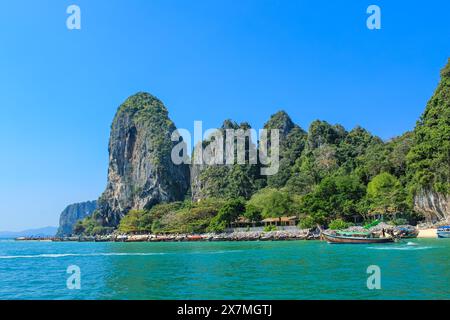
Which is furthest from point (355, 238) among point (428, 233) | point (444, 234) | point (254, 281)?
point (254, 281)

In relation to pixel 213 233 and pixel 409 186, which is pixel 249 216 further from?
pixel 409 186

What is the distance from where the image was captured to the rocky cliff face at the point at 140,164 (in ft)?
407

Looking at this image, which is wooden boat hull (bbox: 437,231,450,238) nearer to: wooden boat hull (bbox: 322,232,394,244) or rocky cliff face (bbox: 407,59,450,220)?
rocky cliff face (bbox: 407,59,450,220)

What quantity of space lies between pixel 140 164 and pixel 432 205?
3856 inches

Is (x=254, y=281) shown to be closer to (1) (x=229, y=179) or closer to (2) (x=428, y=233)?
(2) (x=428, y=233)

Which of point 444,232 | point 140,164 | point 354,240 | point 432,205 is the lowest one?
point 354,240

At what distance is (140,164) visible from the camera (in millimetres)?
134125

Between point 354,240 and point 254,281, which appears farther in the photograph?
point 354,240

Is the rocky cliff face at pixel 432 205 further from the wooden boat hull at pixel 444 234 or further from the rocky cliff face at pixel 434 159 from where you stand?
the wooden boat hull at pixel 444 234

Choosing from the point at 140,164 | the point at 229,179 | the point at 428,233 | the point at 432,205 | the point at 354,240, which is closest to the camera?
the point at 354,240

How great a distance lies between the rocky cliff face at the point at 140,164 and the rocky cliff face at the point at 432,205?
80040mm

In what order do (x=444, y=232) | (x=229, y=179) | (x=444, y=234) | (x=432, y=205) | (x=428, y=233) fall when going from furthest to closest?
1. (x=229, y=179)
2. (x=432, y=205)
3. (x=428, y=233)
4. (x=444, y=232)
5. (x=444, y=234)

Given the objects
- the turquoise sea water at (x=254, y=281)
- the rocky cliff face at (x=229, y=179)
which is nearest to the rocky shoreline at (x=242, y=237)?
the rocky cliff face at (x=229, y=179)
